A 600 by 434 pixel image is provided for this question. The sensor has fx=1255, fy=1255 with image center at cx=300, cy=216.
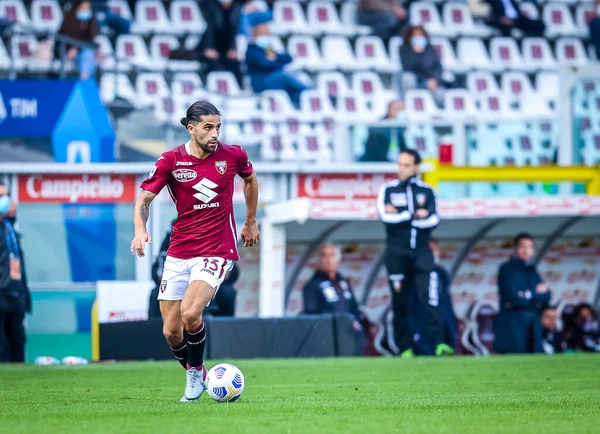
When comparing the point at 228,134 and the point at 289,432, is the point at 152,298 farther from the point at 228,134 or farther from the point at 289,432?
the point at 289,432

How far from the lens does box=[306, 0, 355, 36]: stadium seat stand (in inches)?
930

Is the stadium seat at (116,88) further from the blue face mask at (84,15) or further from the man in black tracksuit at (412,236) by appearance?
the man in black tracksuit at (412,236)

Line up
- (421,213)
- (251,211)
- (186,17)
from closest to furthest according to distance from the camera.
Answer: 1. (251,211)
2. (421,213)
3. (186,17)

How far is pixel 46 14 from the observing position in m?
21.5

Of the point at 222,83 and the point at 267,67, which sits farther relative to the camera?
the point at 222,83

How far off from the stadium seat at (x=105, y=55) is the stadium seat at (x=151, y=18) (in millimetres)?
1181

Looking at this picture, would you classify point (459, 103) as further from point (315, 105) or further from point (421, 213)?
point (421, 213)

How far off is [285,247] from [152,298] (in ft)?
8.84

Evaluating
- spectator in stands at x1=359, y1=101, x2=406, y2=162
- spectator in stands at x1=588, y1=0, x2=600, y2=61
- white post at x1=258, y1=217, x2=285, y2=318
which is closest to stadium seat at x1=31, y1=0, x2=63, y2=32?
Result: spectator in stands at x1=359, y1=101, x2=406, y2=162

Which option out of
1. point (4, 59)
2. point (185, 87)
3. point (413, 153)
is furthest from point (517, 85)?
point (413, 153)

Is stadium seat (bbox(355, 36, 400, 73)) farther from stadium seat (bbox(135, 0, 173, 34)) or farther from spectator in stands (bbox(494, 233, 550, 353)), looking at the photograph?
spectator in stands (bbox(494, 233, 550, 353))

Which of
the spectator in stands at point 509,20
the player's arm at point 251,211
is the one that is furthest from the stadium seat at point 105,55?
the player's arm at point 251,211

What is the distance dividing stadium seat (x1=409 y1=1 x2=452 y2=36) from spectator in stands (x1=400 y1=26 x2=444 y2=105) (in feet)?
7.90

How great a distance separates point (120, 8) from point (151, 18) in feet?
2.07
